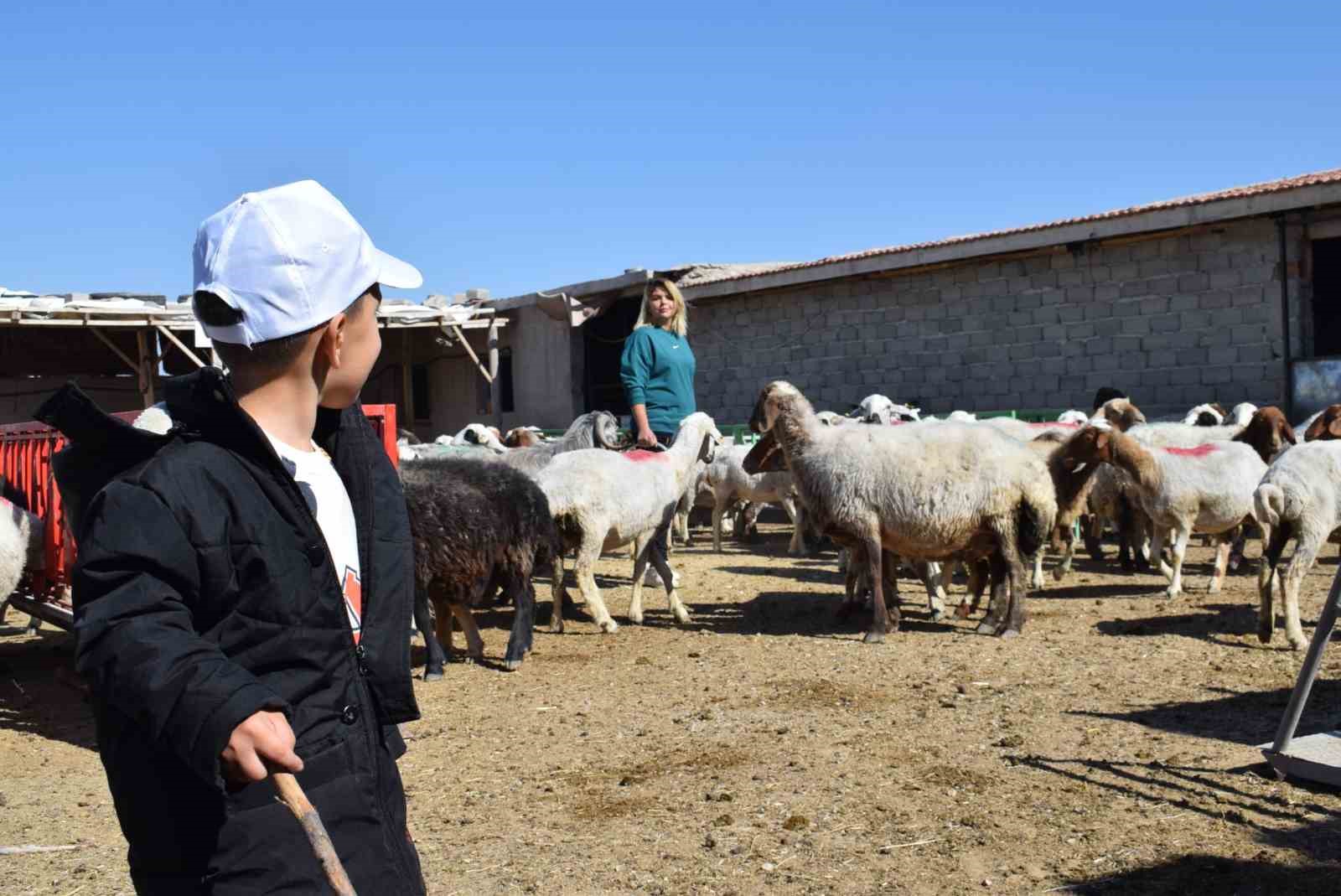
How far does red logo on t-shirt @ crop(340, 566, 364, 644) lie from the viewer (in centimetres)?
226

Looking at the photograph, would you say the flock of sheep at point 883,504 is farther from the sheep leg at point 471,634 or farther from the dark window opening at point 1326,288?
the dark window opening at point 1326,288

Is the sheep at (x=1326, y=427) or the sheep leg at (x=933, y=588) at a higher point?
the sheep at (x=1326, y=427)

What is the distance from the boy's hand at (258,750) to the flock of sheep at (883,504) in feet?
20.4

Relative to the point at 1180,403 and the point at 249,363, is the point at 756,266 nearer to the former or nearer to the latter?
the point at 1180,403

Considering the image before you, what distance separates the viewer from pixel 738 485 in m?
16.0

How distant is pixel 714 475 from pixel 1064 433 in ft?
18.9

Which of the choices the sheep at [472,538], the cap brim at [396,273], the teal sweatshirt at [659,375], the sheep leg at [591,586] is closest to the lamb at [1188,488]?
the teal sweatshirt at [659,375]

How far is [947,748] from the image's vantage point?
594 cm

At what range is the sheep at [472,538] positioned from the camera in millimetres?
8117

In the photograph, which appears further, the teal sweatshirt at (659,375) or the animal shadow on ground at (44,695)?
the teal sweatshirt at (659,375)

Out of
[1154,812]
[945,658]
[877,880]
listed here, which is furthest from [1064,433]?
[877,880]

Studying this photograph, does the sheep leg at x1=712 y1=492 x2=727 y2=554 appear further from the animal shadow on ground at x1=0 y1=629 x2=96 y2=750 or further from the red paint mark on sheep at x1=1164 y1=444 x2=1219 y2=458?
→ the animal shadow on ground at x1=0 y1=629 x2=96 y2=750

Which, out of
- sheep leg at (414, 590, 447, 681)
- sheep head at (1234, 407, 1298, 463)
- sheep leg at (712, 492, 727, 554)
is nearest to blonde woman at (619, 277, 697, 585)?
sheep leg at (414, 590, 447, 681)

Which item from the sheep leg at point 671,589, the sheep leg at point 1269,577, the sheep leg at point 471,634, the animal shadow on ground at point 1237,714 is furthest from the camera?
the sheep leg at point 671,589
